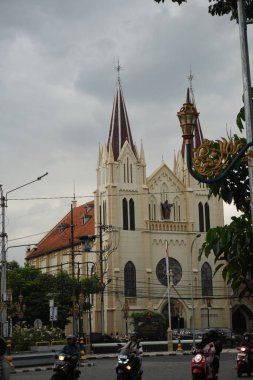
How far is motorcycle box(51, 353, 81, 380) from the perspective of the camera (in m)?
14.4

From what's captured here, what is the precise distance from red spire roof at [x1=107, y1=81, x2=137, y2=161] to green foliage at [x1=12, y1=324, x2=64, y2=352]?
35204 mm

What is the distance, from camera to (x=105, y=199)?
69938 mm

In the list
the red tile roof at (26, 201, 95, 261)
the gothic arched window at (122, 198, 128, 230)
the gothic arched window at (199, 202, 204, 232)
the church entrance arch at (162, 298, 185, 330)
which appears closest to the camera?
the church entrance arch at (162, 298, 185, 330)

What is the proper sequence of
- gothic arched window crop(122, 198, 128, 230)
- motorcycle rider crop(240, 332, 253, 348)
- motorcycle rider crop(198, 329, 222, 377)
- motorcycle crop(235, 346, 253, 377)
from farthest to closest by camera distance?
gothic arched window crop(122, 198, 128, 230) → motorcycle rider crop(240, 332, 253, 348) → motorcycle crop(235, 346, 253, 377) → motorcycle rider crop(198, 329, 222, 377)

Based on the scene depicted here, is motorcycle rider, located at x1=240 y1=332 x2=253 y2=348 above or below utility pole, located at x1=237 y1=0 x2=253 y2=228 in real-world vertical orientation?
below

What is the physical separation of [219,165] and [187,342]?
36487 millimetres

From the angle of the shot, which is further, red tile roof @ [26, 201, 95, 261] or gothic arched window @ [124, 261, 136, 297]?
red tile roof @ [26, 201, 95, 261]

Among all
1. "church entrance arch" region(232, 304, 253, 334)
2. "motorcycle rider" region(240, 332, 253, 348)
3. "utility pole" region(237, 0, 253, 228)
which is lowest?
"motorcycle rider" region(240, 332, 253, 348)

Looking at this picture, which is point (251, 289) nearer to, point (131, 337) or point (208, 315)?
point (131, 337)

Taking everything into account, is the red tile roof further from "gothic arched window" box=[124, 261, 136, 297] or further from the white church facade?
"gothic arched window" box=[124, 261, 136, 297]

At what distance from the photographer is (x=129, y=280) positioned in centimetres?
6762

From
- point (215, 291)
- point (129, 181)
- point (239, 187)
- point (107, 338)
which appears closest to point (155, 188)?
point (129, 181)

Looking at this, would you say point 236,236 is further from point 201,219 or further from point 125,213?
point 201,219

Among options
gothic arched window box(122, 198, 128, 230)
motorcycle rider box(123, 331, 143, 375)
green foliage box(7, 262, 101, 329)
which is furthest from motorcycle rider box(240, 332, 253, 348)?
gothic arched window box(122, 198, 128, 230)
